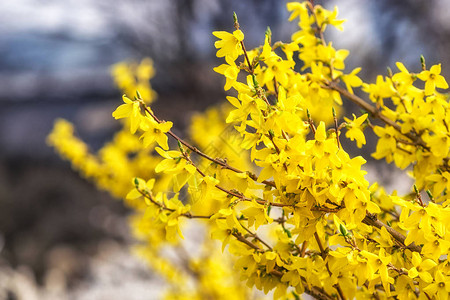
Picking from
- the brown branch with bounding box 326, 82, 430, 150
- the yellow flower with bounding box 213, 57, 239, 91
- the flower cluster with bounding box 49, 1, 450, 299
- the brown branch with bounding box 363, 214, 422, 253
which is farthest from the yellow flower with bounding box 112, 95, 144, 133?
the brown branch with bounding box 326, 82, 430, 150

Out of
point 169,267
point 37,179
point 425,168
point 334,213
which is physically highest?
point 425,168


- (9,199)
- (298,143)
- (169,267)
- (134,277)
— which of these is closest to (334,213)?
(298,143)

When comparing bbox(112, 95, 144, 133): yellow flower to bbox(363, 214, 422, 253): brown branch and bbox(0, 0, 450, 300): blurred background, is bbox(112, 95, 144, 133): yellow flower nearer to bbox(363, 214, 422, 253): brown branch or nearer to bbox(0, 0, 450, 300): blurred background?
bbox(363, 214, 422, 253): brown branch

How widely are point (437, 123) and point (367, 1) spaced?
5945 mm

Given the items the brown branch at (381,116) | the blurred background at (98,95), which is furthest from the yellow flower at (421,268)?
the blurred background at (98,95)

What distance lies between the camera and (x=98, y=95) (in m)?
9.44

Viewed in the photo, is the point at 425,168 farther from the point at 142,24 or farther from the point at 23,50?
the point at 23,50

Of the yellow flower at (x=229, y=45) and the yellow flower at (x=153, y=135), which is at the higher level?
the yellow flower at (x=229, y=45)

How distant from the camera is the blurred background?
207 inches

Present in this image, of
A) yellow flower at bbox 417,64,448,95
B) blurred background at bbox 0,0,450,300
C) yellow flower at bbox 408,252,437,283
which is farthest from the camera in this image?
blurred background at bbox 0,0,450,300

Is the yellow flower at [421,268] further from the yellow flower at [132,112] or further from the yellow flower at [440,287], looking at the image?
the yellow flower at [132,112]

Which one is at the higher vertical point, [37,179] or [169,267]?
[169,267]

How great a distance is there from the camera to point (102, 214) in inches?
253

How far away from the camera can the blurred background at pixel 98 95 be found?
17.3ft
